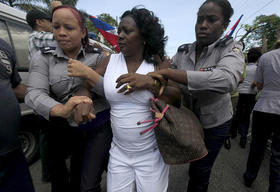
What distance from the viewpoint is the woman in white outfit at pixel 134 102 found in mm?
1120

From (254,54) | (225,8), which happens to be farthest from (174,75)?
(254,54)

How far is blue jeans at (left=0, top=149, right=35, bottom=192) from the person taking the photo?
1066 millimetres

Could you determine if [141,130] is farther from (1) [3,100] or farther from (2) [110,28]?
(2) [110,28]

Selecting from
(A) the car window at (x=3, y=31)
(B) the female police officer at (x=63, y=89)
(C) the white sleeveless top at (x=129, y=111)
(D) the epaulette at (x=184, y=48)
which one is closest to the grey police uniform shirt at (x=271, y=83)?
(D) the epaulette at (x=184, y=48)

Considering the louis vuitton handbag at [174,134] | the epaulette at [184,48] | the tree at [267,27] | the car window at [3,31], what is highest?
the tree at [267,27]

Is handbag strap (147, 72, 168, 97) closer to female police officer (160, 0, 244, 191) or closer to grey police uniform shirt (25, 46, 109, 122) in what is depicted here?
female police officer (160, 0, 244, 191)

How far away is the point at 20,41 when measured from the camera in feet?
8.85

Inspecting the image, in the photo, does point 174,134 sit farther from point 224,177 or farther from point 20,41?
point 20,41

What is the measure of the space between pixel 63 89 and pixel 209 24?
129cm

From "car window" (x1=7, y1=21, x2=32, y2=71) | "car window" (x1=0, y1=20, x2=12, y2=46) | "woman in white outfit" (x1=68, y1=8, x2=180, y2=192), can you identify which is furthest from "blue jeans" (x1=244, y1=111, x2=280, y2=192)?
"car window" (x1=0, y1=20, x2=12, y2=46)

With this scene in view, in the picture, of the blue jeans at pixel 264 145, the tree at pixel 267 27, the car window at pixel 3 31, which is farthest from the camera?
the tree at pixel 267 27

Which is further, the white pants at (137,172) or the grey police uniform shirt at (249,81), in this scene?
the grey police uniform shirt at (249,81)

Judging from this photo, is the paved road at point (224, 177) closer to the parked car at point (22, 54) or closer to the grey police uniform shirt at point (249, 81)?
the parked car at point (22, 54)

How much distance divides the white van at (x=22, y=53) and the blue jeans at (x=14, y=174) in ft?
5.53
